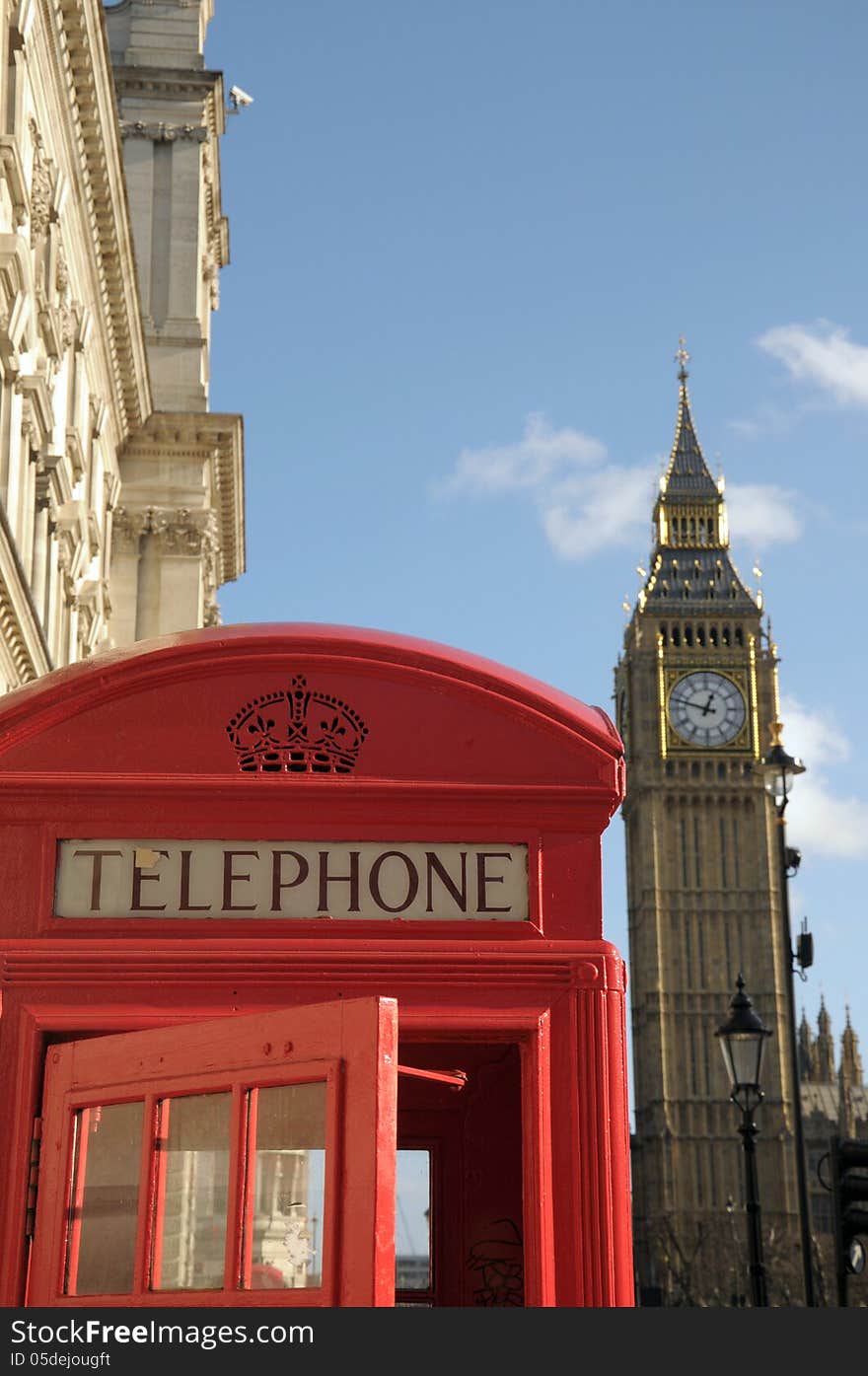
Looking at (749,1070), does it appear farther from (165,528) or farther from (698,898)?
(698,898)

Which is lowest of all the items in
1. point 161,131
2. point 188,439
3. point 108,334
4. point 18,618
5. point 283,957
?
point 283,957

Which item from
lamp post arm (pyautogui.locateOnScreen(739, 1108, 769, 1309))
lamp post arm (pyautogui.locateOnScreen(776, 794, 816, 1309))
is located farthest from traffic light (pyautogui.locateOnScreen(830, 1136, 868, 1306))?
lamp post arm (pyautogui.locateOnScreen(776, 794, 816, 1309))

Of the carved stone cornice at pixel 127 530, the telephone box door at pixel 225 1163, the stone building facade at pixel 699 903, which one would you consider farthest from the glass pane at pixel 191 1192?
the stone building facade at pixel 699 903

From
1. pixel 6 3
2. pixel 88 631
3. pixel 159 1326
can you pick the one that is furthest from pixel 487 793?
pixel 88 631

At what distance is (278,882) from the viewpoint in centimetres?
450

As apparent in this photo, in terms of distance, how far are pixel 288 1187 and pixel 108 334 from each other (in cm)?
2369

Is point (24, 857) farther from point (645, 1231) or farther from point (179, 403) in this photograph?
point (645, 1231)

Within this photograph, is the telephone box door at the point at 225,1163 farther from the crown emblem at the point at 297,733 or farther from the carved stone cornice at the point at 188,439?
the carved stone cornice at the point at 188,439

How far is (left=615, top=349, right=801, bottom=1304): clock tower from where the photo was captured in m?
88.9

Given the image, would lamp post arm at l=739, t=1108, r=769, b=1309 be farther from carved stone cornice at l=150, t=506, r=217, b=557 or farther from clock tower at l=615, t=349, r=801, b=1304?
clock tower at l=615, t=349, r=801, b=1304

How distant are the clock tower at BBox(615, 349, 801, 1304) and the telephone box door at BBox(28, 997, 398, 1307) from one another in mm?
85207

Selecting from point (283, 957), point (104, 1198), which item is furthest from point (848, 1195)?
point (104, 1198)

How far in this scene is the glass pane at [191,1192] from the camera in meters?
4.07

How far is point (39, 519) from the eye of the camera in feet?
69.2
